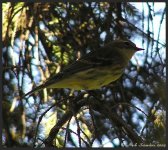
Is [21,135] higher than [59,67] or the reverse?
the reverse

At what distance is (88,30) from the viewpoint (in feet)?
14.3

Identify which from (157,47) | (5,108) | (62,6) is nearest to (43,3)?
(62,6)

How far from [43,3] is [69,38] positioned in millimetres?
402

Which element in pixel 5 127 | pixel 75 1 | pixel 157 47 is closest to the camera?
pixel 157 47

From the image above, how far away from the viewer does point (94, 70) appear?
399 centimetres

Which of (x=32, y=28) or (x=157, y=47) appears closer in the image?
(x=157, y=47)

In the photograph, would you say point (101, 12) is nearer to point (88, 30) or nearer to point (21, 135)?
point (88, 30)

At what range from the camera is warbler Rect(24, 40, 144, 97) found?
12.2 feet

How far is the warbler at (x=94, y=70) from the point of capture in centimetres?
373

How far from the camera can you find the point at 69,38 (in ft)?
14.1

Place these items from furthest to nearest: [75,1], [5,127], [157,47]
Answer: [75,1] → [5,127] → [157,47]

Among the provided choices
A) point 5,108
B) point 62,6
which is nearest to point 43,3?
point 62,6

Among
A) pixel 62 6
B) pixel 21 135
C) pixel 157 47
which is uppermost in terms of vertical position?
pixel 62 6

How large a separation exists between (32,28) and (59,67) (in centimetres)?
43
